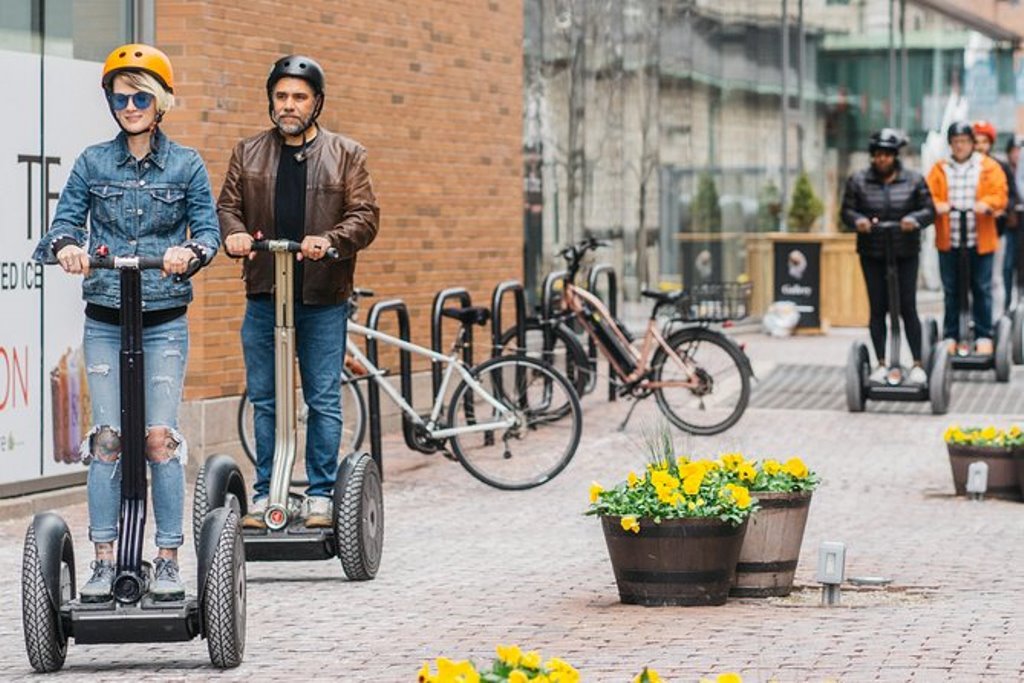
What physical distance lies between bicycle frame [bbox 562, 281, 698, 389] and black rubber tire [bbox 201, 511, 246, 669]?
7.72 m

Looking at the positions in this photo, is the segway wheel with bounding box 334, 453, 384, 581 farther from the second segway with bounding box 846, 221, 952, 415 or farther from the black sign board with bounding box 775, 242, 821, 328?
the black sign board with bounding box 775, 242, 821, 328

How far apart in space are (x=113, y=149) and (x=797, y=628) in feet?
9.24

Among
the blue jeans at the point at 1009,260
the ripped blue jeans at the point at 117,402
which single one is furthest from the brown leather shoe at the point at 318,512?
the blue jeans at the point at 1009,260

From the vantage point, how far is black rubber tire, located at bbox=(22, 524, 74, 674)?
24.3ft

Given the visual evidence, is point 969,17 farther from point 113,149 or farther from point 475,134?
point 113,149

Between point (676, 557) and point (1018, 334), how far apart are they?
1222cm

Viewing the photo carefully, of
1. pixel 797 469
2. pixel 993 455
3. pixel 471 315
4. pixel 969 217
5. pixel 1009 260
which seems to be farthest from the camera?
pixel 1009 260

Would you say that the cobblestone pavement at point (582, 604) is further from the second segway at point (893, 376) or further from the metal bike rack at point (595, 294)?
the second segway at point (893, 376)

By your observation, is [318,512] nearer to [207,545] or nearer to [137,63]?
[207,545]

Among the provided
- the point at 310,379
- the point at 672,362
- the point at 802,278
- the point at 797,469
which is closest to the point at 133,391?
the point at 310,379

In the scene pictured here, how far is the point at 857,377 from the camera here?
16.7 metres

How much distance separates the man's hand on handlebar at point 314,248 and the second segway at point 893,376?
26.5 ft

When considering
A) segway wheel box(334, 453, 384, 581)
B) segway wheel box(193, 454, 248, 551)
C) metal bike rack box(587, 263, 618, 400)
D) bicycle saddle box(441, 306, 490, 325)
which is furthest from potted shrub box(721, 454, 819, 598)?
metal bike rack box(587, 263, 618, 400)

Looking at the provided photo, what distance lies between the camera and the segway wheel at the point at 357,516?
9305 millimetres
